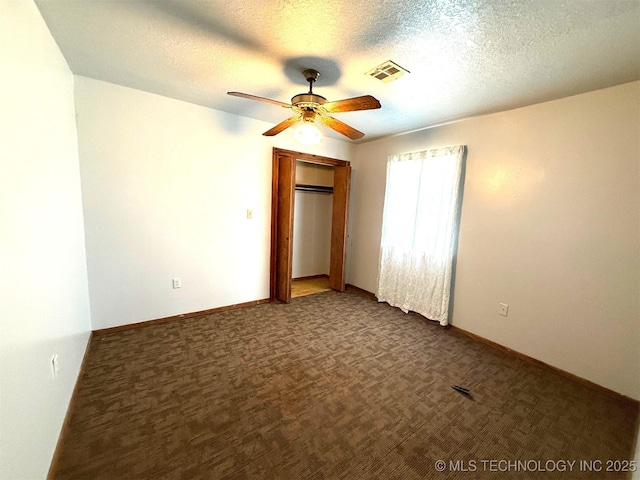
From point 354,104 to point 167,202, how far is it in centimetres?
224

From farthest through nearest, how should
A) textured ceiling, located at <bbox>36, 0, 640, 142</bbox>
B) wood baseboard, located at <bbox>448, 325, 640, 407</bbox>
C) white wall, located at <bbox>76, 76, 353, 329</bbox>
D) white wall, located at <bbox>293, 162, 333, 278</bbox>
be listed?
white wall, located at <bbox>293, 162, 333, 278</bbox> → white wall, located at <bbox>76, 76, 353, 329</bbox> → wood baseboard, located at <bbox>448, 325, 640, 407</bbox> → textured ceiling, located at <bbox>36, 0, 640, 142</bbox>

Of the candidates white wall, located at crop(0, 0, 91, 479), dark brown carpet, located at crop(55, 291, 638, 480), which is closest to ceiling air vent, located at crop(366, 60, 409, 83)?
white wall, located at crop(0, 0, 91, 479)

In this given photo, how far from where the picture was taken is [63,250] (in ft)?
5.55

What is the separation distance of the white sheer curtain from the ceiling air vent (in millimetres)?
1306

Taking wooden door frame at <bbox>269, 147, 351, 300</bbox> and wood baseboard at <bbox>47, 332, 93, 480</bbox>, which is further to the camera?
wooden door frame at <bbox>269, 147, 351, 300</bbox>

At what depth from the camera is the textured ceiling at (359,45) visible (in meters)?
1.32

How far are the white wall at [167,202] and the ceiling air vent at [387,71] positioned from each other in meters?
1.71

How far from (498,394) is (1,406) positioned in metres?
2.79

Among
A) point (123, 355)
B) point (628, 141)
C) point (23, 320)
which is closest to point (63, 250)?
point (23, 320)

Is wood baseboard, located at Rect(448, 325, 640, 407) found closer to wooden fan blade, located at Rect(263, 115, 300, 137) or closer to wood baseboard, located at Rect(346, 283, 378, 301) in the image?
wood baseboard, located at Rect(346, 283, 378, 301)

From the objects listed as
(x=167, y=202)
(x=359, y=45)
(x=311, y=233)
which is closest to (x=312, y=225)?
(x=311, y=233)

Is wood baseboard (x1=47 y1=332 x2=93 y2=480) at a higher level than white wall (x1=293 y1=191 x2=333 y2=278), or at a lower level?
lower

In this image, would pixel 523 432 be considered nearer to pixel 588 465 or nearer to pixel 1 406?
pixel 588 465

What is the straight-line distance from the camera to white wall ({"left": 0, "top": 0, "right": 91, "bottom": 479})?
94 centimetres
